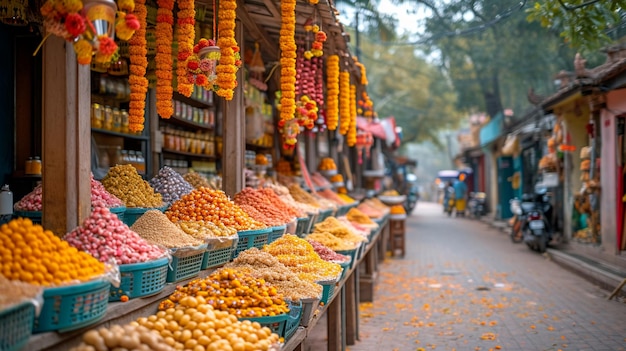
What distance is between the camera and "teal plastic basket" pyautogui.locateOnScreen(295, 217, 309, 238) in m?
7.11

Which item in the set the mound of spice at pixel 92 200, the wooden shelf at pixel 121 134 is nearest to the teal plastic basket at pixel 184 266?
the mound of spice at pixel 92 200

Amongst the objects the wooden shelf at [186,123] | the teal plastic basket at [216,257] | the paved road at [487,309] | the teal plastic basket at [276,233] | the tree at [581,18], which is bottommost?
the paved road at [487,309]

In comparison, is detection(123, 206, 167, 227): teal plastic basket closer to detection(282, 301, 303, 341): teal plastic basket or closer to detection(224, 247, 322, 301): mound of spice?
detection(224, 247, 322, 301): mound of spice

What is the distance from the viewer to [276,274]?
4340 mm

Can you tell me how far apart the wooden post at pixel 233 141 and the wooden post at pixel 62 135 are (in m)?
3.37

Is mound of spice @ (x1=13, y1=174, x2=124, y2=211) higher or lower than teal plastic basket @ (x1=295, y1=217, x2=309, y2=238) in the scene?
higher

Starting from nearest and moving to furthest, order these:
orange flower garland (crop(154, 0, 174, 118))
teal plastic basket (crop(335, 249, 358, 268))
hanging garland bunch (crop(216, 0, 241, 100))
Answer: hanging garland bunch (crop(216, 0, 241, 100)) < orange flower garland (crop(154, 0, 174, 118)) < teal plastic basket (crop(335, 249, 358, 268))

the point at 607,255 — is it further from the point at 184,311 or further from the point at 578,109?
the point at 184,311

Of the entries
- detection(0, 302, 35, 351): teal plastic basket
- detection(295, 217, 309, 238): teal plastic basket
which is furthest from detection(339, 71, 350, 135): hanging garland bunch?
detection(0, 302, 35, 351): teal plastic basket

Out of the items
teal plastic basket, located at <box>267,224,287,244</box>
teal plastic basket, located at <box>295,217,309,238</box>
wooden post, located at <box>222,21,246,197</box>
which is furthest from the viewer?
teal plastic basket, located at <box>295,217,309,238</box>

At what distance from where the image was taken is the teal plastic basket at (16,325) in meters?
2.31

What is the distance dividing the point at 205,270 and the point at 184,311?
3.80ft

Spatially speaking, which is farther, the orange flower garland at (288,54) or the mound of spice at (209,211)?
the orange flower garland at (288,54)

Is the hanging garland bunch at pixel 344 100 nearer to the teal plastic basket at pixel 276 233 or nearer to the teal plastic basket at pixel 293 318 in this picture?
the teal plastic basket at pixel 276 233
